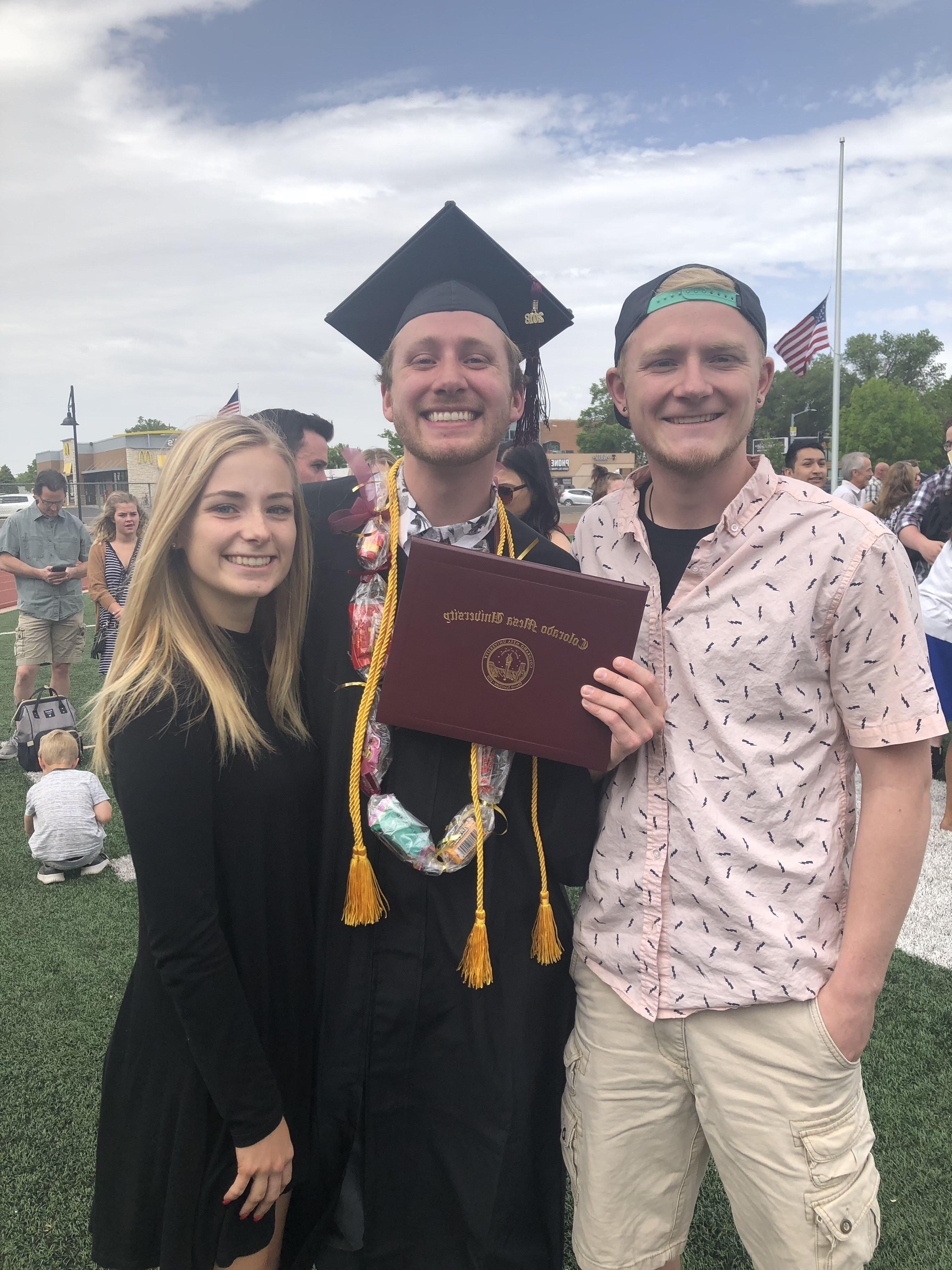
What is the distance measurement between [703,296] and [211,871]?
1.45 metres

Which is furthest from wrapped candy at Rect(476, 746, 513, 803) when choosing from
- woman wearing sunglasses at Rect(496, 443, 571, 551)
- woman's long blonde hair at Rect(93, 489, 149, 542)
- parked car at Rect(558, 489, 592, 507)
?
parked car at Rect(558, 489, 592, 507)

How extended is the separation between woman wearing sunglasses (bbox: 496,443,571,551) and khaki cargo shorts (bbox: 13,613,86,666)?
441cm

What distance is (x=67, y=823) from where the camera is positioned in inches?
177

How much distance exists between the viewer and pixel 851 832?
1.63 metres

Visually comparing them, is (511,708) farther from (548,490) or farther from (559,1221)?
(548,490)

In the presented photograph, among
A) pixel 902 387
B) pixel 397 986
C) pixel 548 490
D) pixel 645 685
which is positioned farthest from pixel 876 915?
pixel 902 387

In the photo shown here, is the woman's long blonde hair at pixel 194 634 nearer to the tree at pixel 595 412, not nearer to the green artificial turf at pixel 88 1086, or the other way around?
the green artificial turf at pixel 88 1086

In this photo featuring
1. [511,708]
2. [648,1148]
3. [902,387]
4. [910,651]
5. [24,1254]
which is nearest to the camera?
[910,651]

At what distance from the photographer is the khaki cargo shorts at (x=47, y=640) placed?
6.86 meters

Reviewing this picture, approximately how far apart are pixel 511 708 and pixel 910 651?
2.39 ft

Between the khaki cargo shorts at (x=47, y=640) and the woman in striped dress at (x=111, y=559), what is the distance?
626 millimetres

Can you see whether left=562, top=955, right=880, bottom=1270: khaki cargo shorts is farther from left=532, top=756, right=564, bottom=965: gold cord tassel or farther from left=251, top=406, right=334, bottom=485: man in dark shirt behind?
left=251, top=406, right=334, bottom=485: man in dark shirt behind

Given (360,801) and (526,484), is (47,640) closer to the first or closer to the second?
(526,484)

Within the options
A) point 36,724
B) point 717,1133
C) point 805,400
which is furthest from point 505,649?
point 805,400
